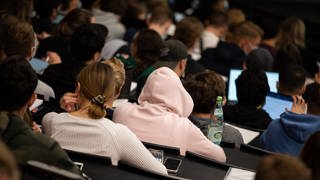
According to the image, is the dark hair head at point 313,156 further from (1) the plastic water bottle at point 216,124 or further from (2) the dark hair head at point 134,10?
(2) the dark hair head at point 134,10

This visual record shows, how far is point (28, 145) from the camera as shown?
2.88 m

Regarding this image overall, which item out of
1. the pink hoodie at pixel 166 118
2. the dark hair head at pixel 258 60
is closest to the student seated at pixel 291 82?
the pink hoodie at pixel 166 118

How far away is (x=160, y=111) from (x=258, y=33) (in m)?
3.77

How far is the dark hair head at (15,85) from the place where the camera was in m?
3.26

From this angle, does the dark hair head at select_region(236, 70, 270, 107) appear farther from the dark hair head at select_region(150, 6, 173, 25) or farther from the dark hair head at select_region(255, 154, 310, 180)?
the dark hair head at select_region(150, 6, 173, 25)

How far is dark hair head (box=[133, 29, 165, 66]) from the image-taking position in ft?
19.0

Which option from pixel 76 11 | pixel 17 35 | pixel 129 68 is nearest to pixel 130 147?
pixel 17 35

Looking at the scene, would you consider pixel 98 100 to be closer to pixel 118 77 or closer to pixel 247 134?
pixel 118 77

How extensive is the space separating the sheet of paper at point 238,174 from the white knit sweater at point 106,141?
0.34m

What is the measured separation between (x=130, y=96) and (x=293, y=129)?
1562mm

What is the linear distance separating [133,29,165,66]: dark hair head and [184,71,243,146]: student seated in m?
→ 1.36

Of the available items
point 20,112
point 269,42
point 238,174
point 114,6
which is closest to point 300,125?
point 238,174

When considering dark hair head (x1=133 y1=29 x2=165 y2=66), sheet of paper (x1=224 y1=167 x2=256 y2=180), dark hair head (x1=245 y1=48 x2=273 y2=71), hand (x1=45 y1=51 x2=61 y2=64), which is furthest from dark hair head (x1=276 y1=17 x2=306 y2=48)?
sheet of paper (x1=224 y1=167 x2=256 y2=180)

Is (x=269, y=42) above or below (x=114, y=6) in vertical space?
below
